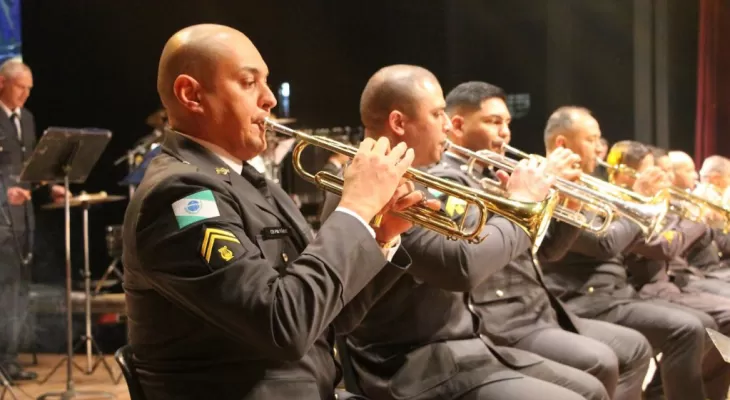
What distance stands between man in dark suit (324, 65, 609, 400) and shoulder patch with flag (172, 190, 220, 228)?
32.9 inches

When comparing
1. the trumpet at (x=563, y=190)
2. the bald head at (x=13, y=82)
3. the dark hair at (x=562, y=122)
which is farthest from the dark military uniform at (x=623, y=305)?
the bald head at (x=13, y=82)

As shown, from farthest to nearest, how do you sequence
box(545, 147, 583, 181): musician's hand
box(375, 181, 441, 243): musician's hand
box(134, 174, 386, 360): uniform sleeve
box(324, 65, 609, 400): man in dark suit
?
box(545, 147, 583, 181): musician's hand < box(324, 65, 609, 400): man in dark suit < box(375, 181, 441, 243): musician's hand < box(134, 174, 386, 360): uniform sleeve

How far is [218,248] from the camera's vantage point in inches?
66.2

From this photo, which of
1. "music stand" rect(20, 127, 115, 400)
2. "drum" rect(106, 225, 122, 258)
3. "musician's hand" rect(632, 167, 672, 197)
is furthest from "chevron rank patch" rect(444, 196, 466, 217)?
"drum" rect(106, 225, 122, 258)

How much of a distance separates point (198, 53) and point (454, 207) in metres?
1.15

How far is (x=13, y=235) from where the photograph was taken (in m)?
5.69

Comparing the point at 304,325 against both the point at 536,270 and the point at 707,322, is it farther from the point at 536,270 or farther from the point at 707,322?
the point at 707,322

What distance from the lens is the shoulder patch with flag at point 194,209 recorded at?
1.71 meters

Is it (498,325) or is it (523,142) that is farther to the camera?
(523,142)

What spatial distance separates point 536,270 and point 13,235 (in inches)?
149

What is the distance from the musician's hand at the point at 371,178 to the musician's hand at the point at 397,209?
0.17 metres

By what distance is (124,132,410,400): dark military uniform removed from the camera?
1667mm

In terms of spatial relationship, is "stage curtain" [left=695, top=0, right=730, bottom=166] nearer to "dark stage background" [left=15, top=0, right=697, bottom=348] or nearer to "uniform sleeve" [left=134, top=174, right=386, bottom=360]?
"dark stage background" [left=15, top=0, right=697, bottom=348]

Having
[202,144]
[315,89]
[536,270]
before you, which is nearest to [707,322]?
[536,270]
